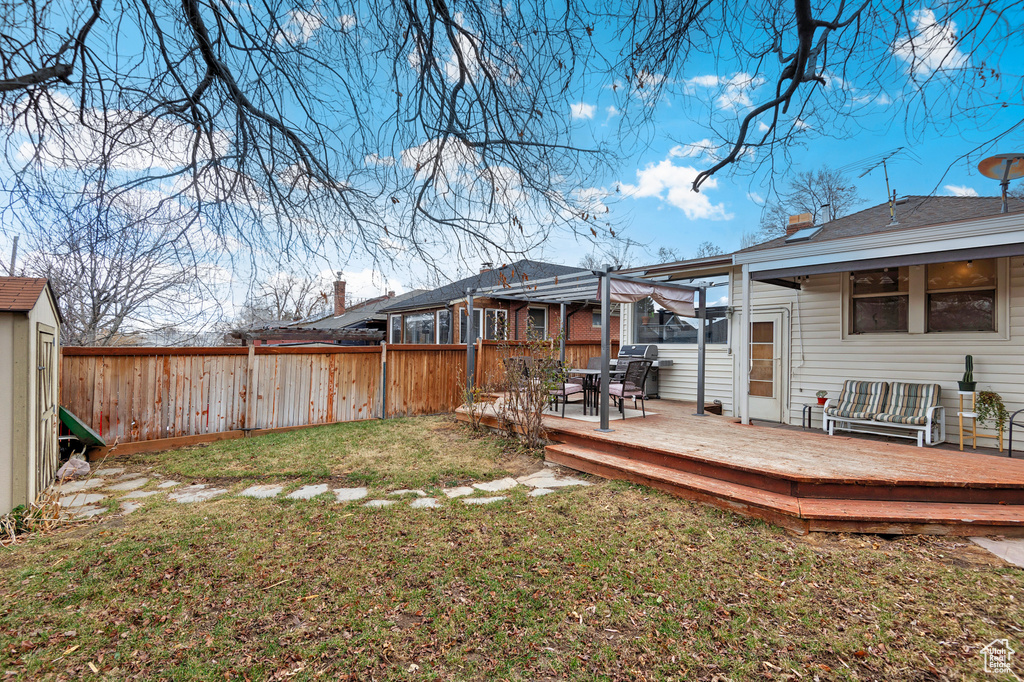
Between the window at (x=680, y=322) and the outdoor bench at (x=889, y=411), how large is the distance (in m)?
2.15

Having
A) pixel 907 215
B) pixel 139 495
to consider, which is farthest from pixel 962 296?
pixel 139 495

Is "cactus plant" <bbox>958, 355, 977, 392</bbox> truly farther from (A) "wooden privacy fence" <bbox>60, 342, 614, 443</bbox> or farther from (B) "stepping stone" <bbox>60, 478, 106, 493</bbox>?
(B) "stepping stone" <bbox>60, 478, 106, 493</bbox>

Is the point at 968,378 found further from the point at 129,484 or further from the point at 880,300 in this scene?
the point at 129,484

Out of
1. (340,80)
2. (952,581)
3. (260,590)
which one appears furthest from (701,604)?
(340,80)

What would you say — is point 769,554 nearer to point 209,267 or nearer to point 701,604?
point 701,604

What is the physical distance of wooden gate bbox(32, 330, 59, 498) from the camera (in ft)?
12.9

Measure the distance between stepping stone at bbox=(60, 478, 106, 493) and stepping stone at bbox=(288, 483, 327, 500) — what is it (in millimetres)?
2053

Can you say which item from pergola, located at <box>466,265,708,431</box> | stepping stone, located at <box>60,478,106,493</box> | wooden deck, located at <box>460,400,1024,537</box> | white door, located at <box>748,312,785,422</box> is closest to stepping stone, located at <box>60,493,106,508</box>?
stepping stone, located at <box>60,478,106,493</box>

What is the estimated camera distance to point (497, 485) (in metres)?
4.81

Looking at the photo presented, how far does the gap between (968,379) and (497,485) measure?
5.57m

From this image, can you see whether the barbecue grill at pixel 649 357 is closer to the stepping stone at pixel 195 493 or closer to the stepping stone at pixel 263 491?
the stepping stone at pixel 263 491

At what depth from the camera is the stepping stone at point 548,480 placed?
192 inches

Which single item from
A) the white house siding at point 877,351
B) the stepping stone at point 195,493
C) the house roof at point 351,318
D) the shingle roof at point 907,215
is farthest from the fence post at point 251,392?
the house roof at point 351,318

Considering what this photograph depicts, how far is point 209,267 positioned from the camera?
307 cm
